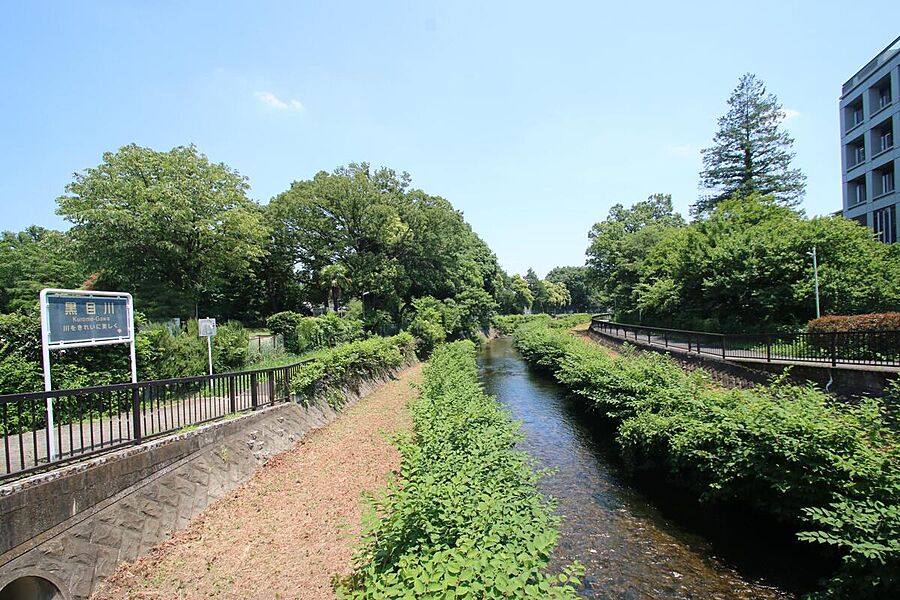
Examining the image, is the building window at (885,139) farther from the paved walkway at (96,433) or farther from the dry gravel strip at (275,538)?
the paved walkway at (96,433)

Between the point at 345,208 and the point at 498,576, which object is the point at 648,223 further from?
the point at 498,576

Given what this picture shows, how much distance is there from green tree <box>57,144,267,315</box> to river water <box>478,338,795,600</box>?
19.4 m

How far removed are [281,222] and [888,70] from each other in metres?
37.4

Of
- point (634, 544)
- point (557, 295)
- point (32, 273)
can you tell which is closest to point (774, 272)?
point (634, 544)

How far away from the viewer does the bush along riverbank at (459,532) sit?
271 cm

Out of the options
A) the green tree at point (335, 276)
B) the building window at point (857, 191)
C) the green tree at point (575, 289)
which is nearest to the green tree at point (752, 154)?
the building window at point (857, 191)

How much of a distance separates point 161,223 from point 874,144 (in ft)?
132

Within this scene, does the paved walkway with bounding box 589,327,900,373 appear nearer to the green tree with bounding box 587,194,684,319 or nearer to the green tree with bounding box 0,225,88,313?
the green tree with bounding box 587,194,684,319

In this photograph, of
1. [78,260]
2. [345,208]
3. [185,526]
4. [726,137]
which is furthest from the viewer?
[726,137]

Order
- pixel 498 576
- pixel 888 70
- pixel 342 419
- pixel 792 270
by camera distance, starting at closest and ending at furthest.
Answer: pixel 498 576 → pixel 342 419 → pixel 792 270 → pixel 888 70

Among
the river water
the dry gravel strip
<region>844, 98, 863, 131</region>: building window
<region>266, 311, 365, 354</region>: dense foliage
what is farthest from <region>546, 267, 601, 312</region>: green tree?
the dry gravel strip

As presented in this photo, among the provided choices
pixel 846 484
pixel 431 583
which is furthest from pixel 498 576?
pixel 846 484

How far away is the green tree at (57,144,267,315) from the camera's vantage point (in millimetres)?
19453

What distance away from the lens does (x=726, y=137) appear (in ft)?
116
